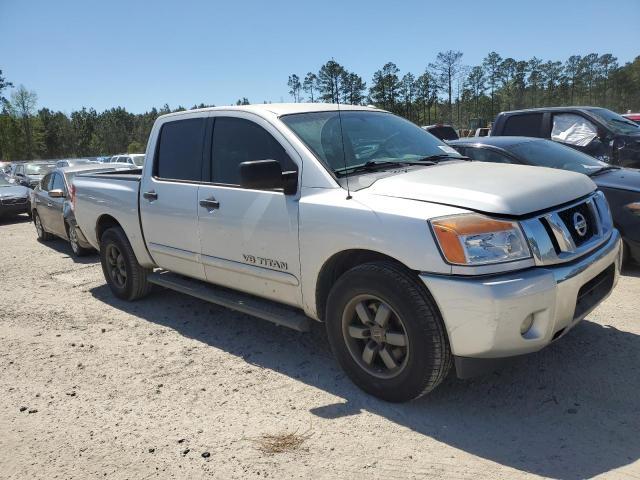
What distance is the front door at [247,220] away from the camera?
3682 millimetres

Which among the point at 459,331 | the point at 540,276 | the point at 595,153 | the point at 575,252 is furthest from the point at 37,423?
the point at 595,153

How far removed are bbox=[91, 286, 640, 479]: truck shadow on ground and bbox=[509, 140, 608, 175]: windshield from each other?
2.36 m

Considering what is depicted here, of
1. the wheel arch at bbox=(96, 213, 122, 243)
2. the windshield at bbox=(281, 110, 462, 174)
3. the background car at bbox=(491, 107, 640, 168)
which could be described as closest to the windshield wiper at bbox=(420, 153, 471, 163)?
the windshield at bbox=(281, 110, 462, 174)

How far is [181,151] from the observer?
4.77 m

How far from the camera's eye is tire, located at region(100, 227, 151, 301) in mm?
5555

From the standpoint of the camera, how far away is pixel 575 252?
3023 millimetres

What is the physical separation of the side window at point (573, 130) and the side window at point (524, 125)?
0.83ft

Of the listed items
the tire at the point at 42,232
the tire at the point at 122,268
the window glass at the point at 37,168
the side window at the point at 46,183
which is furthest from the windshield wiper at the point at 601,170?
the window glass at the point at 37,168

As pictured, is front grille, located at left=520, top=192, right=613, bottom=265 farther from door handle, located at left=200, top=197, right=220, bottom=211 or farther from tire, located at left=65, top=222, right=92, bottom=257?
tire, located at left=65, top=222, right=92, bottom=257

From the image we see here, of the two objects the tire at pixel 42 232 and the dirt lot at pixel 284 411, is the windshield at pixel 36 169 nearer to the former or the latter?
the tire at pixel 42 232

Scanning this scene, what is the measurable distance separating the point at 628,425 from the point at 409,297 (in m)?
1.39

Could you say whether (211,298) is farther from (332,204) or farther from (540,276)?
(540,276)

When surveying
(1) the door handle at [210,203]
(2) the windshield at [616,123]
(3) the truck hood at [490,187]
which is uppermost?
(2) the windshield at [616,123]

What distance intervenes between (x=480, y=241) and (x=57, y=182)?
9316mm
